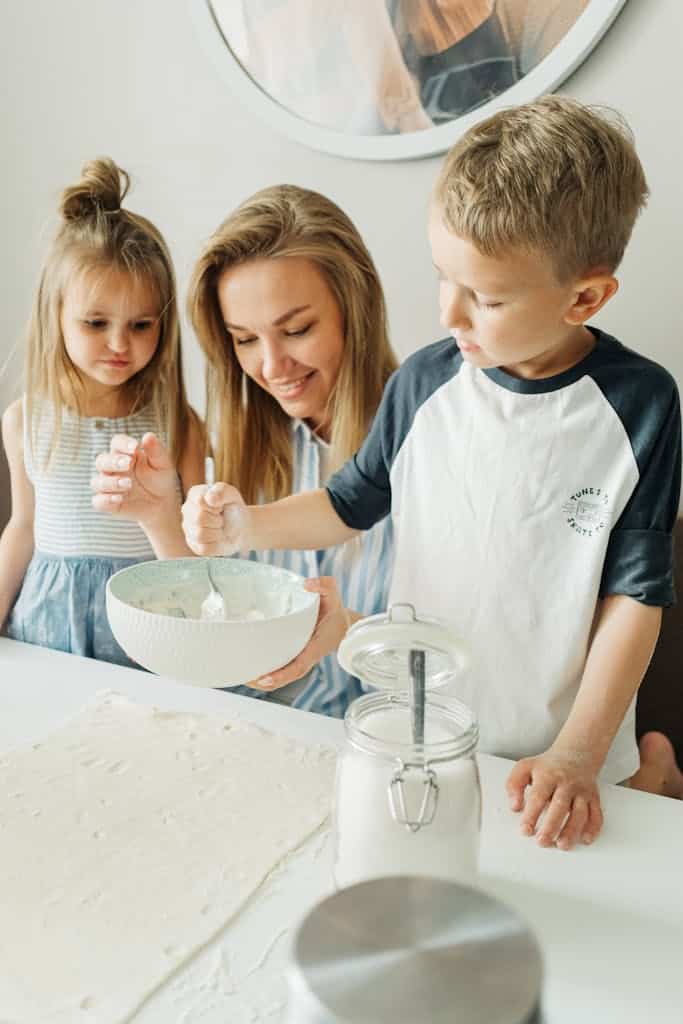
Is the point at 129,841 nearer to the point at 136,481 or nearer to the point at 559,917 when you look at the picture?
the point at 559,917

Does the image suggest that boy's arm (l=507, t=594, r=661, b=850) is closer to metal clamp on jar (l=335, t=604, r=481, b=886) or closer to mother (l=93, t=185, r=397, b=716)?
metal clamp on jar (l=335, t=604, r=481, b=886)

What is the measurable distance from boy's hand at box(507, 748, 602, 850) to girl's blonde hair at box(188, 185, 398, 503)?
2.29 ft

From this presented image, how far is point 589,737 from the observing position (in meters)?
1.03

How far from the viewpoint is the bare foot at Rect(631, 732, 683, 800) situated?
132 centimetres

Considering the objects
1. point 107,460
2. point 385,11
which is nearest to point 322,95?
point 385,11

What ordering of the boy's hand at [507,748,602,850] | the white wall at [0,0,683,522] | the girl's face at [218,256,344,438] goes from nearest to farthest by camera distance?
the boy's hand at [507,748,602,850] → the white wall at [0,0,683,522] → the girl's face at [218,256,344,438]

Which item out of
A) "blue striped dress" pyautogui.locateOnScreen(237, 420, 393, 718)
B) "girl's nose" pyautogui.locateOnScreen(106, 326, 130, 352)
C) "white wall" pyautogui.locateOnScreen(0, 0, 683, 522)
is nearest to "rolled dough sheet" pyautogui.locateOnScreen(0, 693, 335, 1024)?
"blue striped dress" pyautogui.locateOnScreen(237, 420, 393, 718)

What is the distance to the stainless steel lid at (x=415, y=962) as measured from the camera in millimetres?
354

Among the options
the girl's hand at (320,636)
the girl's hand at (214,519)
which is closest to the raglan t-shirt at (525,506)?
the girl's hand at (320,636)

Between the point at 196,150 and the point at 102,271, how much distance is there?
353 mm

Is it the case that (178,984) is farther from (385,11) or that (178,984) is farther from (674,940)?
(385,11)

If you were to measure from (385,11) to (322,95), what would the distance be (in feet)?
0.52

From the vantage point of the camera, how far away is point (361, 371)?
1.54m

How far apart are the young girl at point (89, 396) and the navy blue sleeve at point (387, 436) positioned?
355mm
